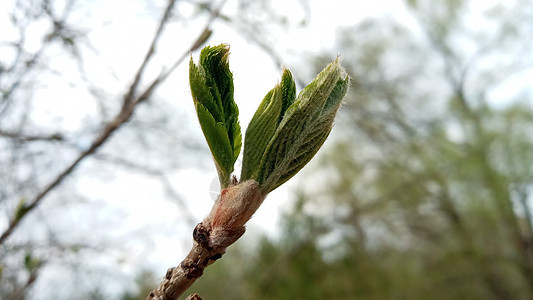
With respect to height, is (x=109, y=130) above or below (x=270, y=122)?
above

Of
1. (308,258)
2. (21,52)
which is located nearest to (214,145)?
(21,52)

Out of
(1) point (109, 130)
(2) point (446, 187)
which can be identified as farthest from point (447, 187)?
→ (1) point (109, 130)

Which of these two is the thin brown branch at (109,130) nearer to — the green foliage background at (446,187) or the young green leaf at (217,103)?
the young green leaf at (217,103)

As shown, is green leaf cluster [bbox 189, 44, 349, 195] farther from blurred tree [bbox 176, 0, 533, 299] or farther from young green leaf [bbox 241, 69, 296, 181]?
blurred tree [bbox 176, 0, 533, 299]

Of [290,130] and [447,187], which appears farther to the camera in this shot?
[447,187]

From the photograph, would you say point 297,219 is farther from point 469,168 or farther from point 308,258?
point 469,168

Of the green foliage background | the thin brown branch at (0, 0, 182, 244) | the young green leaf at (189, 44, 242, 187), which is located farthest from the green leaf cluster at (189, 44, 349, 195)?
the green foliage background

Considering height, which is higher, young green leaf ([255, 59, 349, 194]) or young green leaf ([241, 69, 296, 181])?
young green leaf ([241, 69, 296, 181])

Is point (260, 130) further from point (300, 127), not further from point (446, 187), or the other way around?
point (446, 187)

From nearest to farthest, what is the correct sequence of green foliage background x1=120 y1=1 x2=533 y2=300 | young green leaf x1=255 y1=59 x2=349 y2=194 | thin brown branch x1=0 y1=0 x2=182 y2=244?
young green leaf x1=255 y1=59 x2=349 y2=194 → thin brown branch x1=0 y1=0 x2=182 y2=244 → green foliage background x1=120 y1=1 x2=533 y2=300
